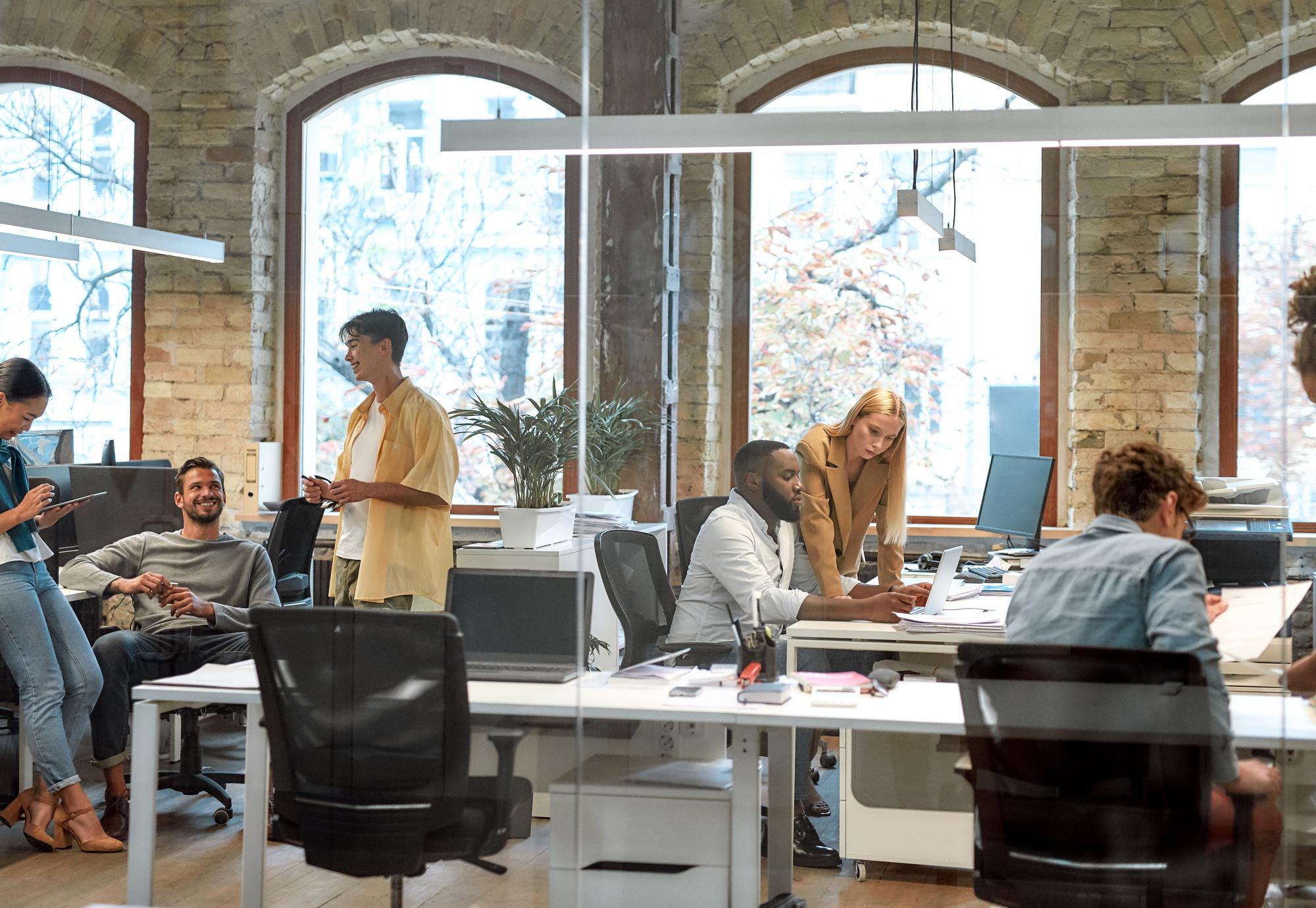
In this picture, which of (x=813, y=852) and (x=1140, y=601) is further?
(x=813, y=852)

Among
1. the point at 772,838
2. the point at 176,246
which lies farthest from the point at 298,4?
the point at 772,838

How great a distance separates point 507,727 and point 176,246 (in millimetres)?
1743

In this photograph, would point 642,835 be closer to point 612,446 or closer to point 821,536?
point 821,536

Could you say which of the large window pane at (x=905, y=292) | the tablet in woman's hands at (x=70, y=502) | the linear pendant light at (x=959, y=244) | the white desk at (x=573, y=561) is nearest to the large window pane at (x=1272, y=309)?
the large window pane at (x=905, y=292)

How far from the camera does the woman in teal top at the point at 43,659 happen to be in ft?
12.2

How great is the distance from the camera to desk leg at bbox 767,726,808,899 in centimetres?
349

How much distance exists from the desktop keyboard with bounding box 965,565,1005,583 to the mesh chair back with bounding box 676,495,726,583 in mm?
690

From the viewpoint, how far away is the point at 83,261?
12.7 feet

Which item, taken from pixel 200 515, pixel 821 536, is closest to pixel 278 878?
pixel 200 515

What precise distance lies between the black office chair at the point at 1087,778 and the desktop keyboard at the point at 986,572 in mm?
398

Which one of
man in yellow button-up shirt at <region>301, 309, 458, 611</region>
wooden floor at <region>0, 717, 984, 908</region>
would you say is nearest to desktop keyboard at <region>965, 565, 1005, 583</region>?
wooden floor at <region>0, 717, 984, 908</region>

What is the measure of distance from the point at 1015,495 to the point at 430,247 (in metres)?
1.80

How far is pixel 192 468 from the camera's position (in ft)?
12.3

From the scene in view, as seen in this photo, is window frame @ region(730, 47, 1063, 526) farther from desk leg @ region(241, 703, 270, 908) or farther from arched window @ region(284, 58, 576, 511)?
desk leg @ region(241, 703, 270, 908)
